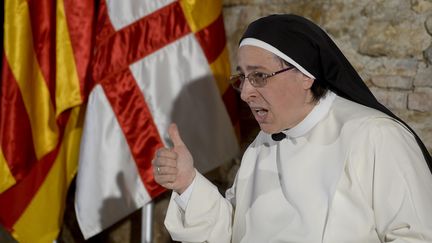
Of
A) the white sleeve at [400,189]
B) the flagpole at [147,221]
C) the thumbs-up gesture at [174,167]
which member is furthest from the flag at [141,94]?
the white sleeve at [400,189]

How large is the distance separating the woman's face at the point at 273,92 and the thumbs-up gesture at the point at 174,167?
0.24m

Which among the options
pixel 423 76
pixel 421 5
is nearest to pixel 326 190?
pixel 423 76

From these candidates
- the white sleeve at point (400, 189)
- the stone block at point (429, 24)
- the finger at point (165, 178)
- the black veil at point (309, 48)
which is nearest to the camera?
the white sleeve at point (400, 189)

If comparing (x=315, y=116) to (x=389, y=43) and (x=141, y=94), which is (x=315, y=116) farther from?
(x=141, y=94)

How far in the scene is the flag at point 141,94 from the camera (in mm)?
2494

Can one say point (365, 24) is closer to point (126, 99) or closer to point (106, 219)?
point (126, 99)

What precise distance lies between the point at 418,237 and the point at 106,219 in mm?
1458

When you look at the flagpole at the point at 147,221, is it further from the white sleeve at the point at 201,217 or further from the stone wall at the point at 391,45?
the stone wall at the point at 391,45

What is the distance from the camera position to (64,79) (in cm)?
253

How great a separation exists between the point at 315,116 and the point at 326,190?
210mm

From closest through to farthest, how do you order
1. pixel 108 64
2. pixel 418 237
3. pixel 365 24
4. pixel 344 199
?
pixel 418 237 → pixel 344 199 → pixel 365 24 → pixel 108 64

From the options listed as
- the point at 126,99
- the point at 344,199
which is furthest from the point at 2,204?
the point at 344,199

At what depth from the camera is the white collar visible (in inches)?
67.4

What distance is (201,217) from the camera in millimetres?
1808
